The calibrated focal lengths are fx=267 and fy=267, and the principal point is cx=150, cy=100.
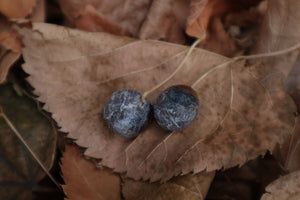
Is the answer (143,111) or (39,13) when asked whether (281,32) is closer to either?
(143,111)

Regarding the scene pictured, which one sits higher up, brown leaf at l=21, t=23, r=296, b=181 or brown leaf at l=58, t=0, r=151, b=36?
brown leaf at l=58, t=0, r=151, b=36

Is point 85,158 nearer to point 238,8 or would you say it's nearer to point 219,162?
point 219,162

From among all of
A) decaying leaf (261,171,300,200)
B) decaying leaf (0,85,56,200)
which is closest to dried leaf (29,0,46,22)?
decaying leaf (0,85,56,200)

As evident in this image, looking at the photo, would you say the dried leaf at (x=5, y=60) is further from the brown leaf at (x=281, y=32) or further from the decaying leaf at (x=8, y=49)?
the brown leaf at (x=281, y=32)

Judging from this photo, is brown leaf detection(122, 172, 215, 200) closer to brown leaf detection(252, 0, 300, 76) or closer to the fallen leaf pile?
the fallen leaf pile

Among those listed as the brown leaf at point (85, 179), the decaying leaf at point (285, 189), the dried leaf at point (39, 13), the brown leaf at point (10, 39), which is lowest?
the brown leaf at point (85, 179)

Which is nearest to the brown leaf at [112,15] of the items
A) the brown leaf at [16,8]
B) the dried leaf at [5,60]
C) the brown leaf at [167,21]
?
the brown leaf at [167,21]

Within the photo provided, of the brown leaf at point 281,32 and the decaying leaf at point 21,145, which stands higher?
the brown leaf at point 281,32
